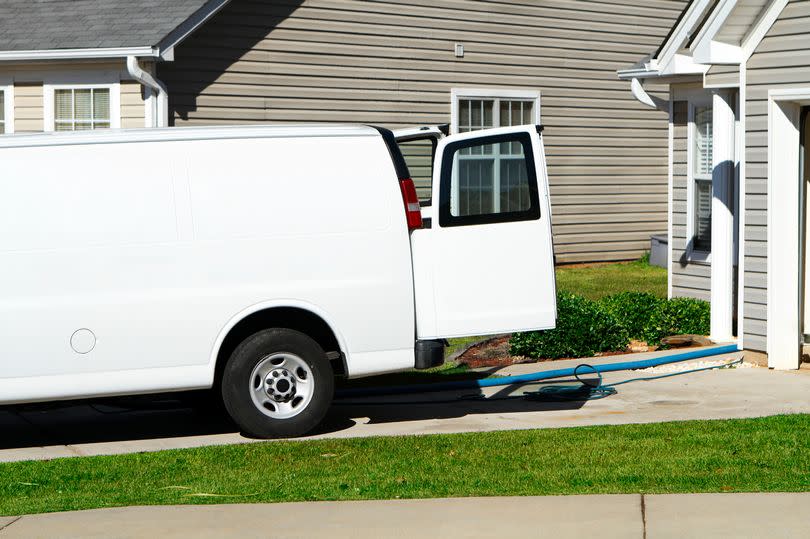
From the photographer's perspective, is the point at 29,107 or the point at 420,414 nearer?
the point at 420,414

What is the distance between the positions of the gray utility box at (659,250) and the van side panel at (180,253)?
13196mm

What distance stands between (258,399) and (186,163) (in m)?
1.75

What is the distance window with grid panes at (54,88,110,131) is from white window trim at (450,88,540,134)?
5.65 meters

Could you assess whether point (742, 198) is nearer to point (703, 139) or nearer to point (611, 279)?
point (703, 139)

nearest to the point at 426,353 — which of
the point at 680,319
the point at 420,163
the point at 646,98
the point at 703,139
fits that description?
the point at 680,319

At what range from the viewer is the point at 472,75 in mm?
20203

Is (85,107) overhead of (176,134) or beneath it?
overhead

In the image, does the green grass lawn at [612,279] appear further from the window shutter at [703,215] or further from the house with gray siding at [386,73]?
the window shutter at [703,215]

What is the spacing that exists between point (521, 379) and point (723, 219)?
3138 mm

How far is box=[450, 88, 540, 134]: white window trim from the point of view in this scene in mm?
20016

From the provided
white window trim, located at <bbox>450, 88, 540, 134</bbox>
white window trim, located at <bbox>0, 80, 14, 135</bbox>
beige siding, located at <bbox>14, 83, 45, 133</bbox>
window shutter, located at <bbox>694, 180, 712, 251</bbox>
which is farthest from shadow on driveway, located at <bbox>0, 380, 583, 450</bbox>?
white window trim, located at <bbox>450, 88, 540, 134</bbox>

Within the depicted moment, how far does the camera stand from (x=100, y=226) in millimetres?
8766

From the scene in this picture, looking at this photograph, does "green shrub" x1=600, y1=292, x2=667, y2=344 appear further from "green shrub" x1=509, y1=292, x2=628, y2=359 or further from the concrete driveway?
the concrete driveway

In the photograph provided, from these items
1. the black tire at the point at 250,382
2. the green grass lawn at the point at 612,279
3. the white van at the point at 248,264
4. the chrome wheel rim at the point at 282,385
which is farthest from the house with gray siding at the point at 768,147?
the green grass lawn at the point at 612,279
